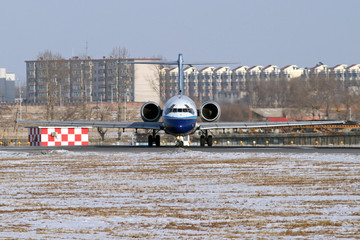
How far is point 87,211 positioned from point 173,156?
16.7 m

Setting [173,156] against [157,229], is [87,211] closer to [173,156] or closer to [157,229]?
[157,229]

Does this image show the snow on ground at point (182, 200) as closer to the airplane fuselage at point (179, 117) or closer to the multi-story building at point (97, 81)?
the airplane fuselage at point (179, 117)

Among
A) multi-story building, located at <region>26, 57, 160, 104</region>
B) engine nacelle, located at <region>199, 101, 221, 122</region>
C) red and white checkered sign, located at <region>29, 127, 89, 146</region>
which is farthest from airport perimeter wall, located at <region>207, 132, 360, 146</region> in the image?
multi-story building, located at <region>26, 57, 160, 104</region>

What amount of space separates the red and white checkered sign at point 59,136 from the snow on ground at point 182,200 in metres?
24.8

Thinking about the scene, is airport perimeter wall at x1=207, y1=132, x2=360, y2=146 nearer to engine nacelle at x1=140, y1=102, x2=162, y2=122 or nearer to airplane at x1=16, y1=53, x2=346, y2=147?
airplane at x1=16, y1=53, x2=346, y2=147

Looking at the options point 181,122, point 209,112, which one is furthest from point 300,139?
point 181,122

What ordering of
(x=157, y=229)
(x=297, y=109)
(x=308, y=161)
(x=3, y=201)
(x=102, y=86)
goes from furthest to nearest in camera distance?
1. (x=102, y=86)
2. (x=297, y=109)
3. (x=308, y=161)
4. (x=3, y=201)
5. (x=157, y=229)

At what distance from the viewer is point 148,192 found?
14844 millimetres

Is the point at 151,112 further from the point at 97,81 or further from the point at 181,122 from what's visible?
the point at 97,81

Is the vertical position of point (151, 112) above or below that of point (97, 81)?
below

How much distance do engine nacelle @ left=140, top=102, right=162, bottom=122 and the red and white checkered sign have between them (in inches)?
370

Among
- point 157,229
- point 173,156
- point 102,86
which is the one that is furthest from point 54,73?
point 157,229

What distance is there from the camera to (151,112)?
42.0 metres

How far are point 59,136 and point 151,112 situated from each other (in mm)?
9847
